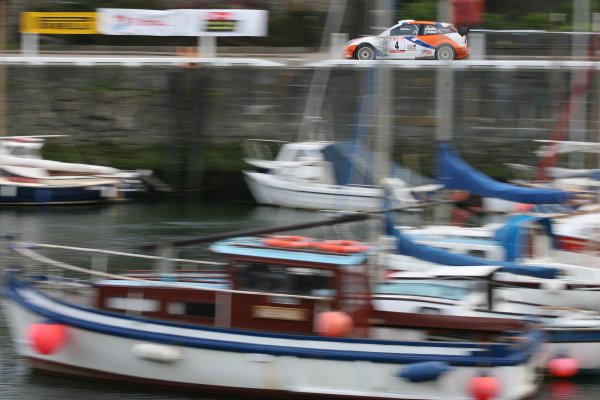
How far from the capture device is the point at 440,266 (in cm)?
1358

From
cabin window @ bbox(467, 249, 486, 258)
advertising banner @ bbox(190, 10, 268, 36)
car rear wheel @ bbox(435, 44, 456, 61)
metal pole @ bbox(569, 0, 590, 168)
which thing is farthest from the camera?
advertising banner @ bbox(190, 10, 268, 36)

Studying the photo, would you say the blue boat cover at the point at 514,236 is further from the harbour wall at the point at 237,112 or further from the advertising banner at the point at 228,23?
the advertising banner at the point at 228,23

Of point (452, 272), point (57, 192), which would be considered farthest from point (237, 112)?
point (452, 272)

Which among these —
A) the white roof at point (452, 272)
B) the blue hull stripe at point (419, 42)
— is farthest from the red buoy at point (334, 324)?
the blue hull stripe at point (419, 42)

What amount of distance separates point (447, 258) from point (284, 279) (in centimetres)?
329

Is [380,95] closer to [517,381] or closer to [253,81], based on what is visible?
[517,381]

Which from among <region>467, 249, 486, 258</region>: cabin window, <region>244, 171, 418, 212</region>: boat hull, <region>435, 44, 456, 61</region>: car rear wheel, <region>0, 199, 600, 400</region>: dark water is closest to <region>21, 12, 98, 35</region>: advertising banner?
<region>0, 199, 600, 400</region>: dark water

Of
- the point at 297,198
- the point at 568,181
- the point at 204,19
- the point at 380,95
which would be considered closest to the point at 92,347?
the point at 380,95

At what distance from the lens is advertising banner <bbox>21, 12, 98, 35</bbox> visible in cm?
2991

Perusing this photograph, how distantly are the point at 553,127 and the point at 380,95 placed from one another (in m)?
15.5

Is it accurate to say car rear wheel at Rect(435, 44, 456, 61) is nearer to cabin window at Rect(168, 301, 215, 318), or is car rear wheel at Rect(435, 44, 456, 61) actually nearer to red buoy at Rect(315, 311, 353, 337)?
cabin window at Rect(168, 301, 215, 318)

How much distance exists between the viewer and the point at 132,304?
450 inches

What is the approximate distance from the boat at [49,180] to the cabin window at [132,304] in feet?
48.4

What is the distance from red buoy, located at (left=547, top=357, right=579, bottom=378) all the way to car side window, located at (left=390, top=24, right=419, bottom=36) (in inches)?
647
